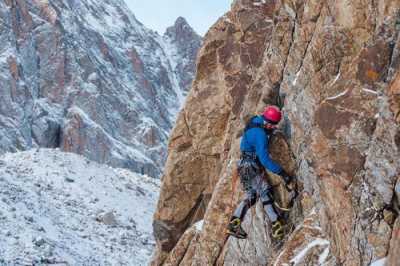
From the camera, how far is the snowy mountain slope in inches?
753

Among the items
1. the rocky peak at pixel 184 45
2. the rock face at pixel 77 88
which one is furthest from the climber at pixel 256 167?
the rocky peak at pixel 184 45

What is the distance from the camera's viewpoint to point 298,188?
411 inches

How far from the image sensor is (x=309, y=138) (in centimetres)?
948

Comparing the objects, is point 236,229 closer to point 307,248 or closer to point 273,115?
point 307,248

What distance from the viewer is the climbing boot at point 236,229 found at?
1071cm

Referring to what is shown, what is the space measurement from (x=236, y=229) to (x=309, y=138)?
2.68 metres

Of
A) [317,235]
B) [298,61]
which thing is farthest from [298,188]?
[298,61]

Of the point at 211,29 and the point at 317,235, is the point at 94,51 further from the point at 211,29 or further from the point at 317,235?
the point at 317,235

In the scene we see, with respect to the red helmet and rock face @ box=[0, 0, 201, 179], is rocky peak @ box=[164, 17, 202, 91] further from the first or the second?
the red helmet

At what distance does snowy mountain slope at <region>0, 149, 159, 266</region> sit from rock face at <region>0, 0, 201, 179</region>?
149ft

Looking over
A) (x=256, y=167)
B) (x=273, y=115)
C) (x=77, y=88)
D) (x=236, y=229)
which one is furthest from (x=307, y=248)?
(x=77, y=88)

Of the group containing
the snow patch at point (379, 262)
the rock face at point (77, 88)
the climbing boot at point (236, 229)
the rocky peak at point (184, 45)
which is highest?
the rocky peak at point (184, 45)

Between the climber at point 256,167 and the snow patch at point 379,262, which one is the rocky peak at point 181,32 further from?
the snow patch at point 379,262

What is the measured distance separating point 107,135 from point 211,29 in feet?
252
